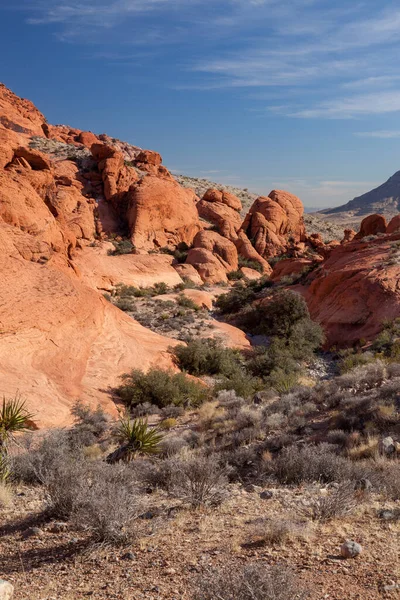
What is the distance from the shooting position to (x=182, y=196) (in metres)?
44.8

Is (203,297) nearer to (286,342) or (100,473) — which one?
(286,342)

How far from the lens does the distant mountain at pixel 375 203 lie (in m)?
156

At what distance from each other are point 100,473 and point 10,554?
5.49 feet

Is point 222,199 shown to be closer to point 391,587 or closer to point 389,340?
point 389,340

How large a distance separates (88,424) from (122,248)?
93.9 ft

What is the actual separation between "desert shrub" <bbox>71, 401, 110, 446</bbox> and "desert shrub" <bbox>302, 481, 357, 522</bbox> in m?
5.39

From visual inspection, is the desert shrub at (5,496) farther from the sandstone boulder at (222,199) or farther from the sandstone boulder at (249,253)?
Answer: the sandstone boulder at (222,199)

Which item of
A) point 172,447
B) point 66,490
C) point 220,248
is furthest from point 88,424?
point 220,248

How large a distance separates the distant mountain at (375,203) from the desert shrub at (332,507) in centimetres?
15231

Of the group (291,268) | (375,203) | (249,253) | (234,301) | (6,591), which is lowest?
(6,591)

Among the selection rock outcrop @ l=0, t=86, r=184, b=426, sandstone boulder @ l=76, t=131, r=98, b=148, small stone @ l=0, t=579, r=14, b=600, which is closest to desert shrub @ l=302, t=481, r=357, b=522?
small stone @ l=0, t=579, r=14, b=600

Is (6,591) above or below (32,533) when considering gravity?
above

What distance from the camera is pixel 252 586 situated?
324cm

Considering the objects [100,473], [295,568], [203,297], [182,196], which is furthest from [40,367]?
[182,196]
